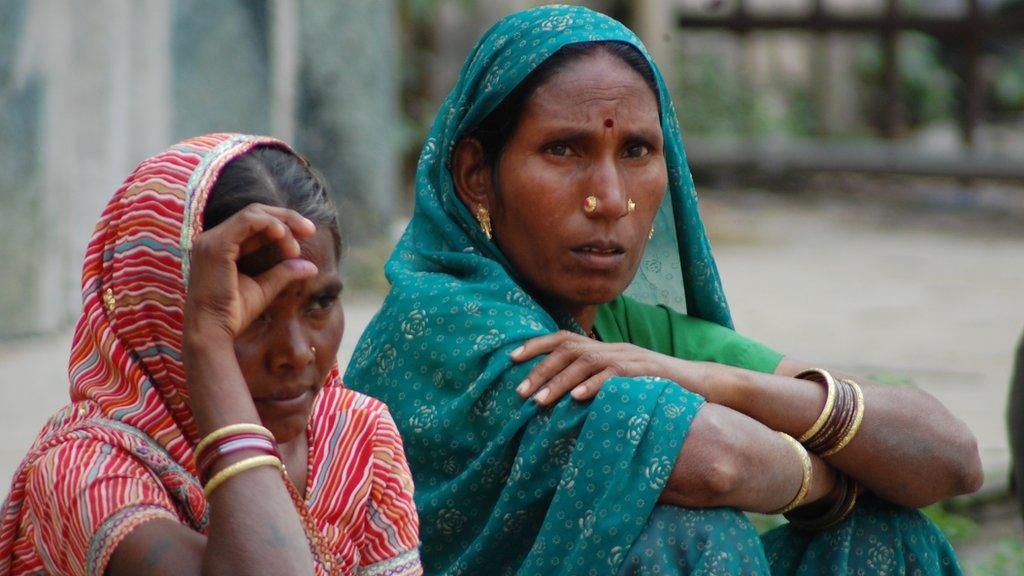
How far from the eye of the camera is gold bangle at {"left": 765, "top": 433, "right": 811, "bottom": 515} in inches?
124

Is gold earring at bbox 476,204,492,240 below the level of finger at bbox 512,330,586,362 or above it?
above

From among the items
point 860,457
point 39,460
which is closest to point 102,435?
point 39,460

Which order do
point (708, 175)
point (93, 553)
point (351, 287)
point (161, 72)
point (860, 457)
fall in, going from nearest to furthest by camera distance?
1. point (93, 553)
2. point (860, 457)
3. point (161, 72)
4. point (351, 287)
5. point (708, 175)

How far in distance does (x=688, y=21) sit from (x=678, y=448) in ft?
37.2

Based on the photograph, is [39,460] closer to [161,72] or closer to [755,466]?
[755,466]

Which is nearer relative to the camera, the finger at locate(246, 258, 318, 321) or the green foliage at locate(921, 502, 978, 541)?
the finger at locate(246, 258, 318, 321)

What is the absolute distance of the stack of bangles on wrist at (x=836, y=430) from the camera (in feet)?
10.6

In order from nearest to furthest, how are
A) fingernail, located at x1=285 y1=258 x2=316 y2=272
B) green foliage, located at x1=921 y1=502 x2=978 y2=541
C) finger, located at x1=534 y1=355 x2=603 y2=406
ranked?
fingernail, located at x1=285 y1=258 x2=316 y2=272, finger, located at x1=534 y1=355 x2=603 y2=406, green foliage, located at x1=921 y1=502 x2=978 y2=541

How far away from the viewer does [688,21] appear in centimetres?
1389

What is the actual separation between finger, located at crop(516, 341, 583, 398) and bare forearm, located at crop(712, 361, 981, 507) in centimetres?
31

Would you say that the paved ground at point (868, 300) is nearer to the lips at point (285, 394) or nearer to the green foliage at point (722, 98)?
the green foliage at point (722, 98)

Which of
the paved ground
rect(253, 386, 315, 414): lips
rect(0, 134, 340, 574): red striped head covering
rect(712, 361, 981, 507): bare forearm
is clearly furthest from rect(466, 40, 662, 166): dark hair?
the paved ground

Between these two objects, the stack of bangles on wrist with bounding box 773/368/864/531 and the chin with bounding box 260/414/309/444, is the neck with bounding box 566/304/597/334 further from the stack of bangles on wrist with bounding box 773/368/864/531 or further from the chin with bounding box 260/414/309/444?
the chin with bounding box 260/414/309/444

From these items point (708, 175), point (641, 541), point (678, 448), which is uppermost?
point (678, 448)
